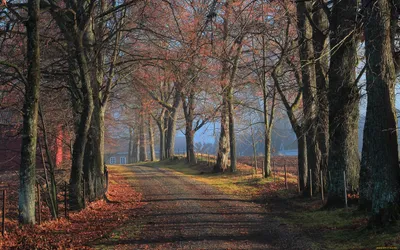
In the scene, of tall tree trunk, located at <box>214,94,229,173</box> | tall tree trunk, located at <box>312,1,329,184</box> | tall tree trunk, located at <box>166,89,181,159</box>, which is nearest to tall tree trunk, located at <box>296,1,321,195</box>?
tall tree trunk, located at <box>312,1,329,184</box>

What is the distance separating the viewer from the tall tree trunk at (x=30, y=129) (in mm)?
9938

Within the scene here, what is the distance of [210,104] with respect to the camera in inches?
1127

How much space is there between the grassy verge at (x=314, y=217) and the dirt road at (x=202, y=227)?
498 mm

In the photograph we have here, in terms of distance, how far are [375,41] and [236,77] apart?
16.3 meters

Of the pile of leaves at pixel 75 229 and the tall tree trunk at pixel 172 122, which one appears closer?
the pile of leaves at pixel 75 229

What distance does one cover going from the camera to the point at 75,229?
1001cm

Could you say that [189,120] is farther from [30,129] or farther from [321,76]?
[30,129]

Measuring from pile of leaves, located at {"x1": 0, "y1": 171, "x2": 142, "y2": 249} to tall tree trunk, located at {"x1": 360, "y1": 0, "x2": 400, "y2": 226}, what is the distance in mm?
5998

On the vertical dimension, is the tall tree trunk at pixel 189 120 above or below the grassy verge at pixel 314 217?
above

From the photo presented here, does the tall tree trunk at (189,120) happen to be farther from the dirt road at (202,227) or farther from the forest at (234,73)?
the dirt road at (202,227)

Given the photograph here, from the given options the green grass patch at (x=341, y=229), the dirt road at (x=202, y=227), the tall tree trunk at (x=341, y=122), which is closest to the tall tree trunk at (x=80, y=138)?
the dirt road at (x=202, y=227)

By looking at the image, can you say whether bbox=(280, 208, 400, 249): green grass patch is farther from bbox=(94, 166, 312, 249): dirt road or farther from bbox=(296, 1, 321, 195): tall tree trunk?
bbox=(296, 1, 321, 195): tall tree trunk

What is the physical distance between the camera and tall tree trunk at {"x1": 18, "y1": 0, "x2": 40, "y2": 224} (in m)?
9.94

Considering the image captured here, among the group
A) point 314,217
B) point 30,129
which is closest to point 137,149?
point 30,129
